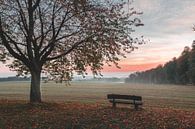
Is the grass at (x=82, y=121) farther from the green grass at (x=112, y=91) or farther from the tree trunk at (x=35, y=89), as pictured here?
the green grass at (x=112, y=91)

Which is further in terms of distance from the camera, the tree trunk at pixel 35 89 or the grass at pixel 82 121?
the tree trunk at pixel 35 89

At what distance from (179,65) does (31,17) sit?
124857mm

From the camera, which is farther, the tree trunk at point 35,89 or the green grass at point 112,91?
the green grass at point 112,91

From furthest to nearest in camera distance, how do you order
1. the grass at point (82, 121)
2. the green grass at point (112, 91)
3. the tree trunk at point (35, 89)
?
the green grass at point (112, 91) < the tree trunk at point (35, 89) < the grass at point (82, 121)

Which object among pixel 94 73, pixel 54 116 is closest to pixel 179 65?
pixel 94 73

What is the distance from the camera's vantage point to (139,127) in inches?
717

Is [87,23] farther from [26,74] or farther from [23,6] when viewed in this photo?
[26,74]

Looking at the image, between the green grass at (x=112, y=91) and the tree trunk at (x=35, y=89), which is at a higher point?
the tree trunk at (x=35, y=89)

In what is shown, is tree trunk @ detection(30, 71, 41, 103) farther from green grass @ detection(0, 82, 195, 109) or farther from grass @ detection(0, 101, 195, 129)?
green grass @ detection(0, 82, 195, 109)

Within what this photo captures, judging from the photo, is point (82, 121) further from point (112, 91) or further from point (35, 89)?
point (112, 91)

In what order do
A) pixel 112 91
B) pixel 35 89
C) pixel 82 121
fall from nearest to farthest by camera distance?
pixel 82 121, pixel 35 89, pixel 112 91

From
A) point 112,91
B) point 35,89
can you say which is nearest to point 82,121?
point 35,89

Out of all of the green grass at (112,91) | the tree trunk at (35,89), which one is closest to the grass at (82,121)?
the tree trunk at (35,89)

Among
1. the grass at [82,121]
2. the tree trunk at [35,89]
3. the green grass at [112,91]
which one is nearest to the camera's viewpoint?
the grass at [82,121]
